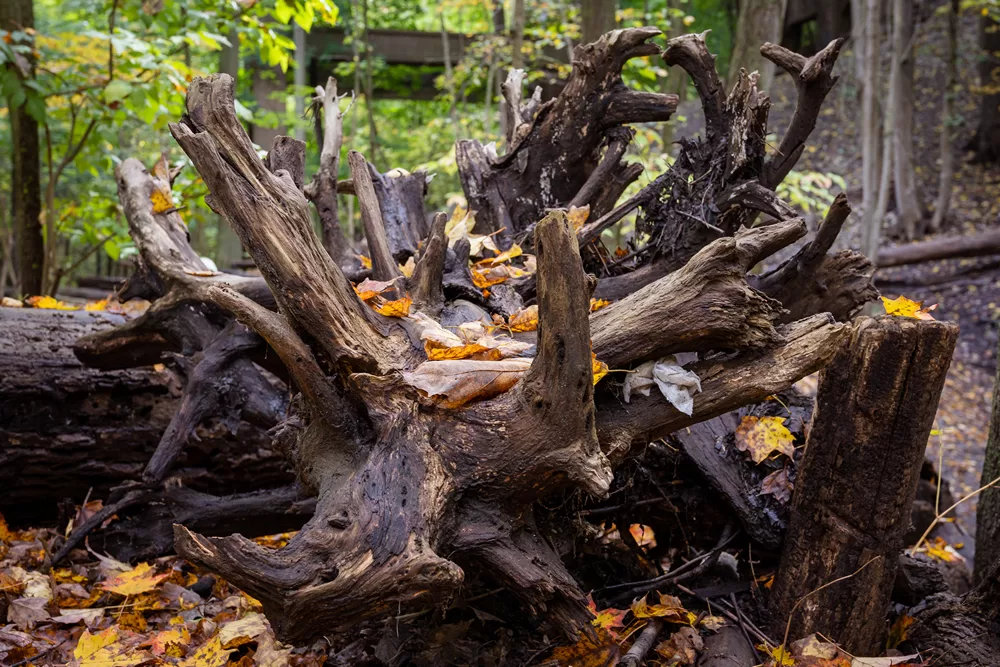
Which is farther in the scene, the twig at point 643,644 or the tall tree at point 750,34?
the tall tree at point 750,34

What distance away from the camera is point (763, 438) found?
300 cm

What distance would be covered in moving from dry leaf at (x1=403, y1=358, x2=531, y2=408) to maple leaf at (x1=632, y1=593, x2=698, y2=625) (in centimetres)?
105

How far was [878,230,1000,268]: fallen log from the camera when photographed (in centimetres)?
1170

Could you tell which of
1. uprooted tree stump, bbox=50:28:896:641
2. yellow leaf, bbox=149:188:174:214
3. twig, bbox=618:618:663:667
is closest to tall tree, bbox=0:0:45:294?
yellow leaf, bbox=149:188:174:214

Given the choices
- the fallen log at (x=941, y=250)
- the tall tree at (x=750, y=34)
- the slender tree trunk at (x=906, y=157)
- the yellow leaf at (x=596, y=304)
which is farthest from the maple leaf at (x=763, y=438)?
the slender tree trunk at (x=906, y=157)

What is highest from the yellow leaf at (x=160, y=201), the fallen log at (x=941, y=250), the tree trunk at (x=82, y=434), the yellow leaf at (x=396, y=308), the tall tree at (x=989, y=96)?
the tall tree at (x=989, y=96)

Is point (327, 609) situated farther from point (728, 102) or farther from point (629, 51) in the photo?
point (629, 51)

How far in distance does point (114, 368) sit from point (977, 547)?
171 inches

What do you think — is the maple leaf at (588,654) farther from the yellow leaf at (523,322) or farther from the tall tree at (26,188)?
the tall tree at (26,188)

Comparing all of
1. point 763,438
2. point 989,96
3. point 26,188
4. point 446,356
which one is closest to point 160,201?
point 446,356

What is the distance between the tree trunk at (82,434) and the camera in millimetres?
3539

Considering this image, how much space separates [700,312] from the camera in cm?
232

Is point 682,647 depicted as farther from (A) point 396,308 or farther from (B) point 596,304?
(A) point 396,308

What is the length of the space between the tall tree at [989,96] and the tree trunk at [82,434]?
16.0 metres
